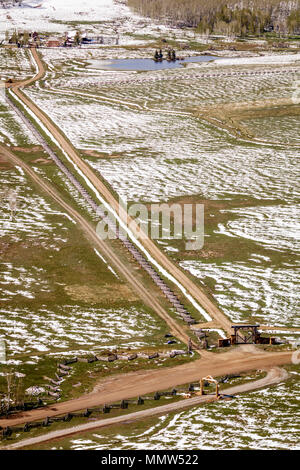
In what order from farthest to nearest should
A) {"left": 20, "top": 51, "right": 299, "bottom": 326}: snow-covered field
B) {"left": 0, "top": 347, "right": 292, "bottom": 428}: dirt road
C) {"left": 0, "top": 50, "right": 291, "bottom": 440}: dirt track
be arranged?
{"left": 20, "top": 51, "right": 299, "bottom": 326}: snow-covered field → {"left": 0, "top": 50, "right": 291, "bottom": 440}: dirt track → {"left": 0, "top": 347, "right": 292, "bottom": 428}: dirt road

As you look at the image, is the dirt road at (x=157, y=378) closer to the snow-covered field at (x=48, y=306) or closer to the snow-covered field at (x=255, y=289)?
the snow-covered field at (x=48, y=306)

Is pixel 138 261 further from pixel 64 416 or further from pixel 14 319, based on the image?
pixel 64 416

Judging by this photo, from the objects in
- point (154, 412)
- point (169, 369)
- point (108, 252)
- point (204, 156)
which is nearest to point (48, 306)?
point (108, 252)

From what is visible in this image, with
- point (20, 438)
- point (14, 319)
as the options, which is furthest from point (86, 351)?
point (20, 438)

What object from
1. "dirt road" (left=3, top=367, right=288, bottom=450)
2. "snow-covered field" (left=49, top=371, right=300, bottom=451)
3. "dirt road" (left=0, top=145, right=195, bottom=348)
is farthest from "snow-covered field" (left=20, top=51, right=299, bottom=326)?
"snow-covered field" (left=49, top=371, right=300, bottom=451)

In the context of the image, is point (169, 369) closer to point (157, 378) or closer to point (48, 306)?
point (157, 378)

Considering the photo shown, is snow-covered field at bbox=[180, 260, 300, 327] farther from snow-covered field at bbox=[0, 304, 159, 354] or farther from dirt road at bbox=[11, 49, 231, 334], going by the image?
snow-covered field at bbox=[0, 304, 159, 354]
